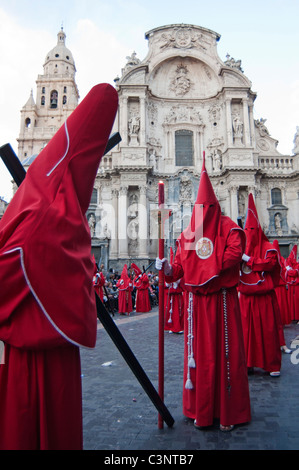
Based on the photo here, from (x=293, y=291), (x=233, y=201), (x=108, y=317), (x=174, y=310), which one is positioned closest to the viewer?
(x=108, y=317)

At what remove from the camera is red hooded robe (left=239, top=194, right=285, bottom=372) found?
5078 mm

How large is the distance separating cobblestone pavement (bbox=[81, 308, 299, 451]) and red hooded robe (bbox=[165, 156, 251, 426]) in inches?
8.8

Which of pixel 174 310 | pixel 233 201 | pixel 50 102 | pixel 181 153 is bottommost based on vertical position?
pixel 174 310

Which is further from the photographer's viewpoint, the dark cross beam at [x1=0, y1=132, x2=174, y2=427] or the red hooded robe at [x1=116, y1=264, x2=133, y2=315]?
the red hooded robe at [x1=116, y1=264, x2=133, y2=315]

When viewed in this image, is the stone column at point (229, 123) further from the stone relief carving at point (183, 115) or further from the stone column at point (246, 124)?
the stone relief carving at point (183, 115)

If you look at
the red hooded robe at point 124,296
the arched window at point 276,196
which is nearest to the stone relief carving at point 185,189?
the arched window at point 276,196

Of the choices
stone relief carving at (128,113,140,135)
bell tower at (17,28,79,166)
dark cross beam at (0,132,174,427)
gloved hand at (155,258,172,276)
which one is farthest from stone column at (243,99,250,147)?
dark cross beam at (0,132,174,427)

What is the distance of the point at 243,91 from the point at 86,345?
2888cm

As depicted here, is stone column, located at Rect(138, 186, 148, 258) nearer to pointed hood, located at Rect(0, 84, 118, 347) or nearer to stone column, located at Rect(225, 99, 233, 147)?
stone column, located at Rect(225, 99, 233, 147)

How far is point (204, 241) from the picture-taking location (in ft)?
12.3

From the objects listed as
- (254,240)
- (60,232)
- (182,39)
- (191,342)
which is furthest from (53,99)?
(60,232)

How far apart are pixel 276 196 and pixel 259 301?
23.4 metres

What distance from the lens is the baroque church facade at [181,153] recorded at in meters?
24.4

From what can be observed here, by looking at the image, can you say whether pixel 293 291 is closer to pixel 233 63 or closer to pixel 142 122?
pixel 142 122
